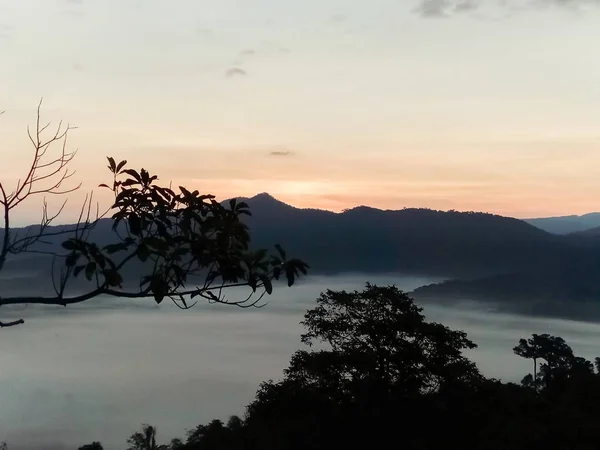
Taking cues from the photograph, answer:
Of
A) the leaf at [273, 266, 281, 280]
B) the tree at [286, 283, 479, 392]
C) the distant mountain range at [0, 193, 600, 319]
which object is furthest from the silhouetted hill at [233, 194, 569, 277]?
the leaf at [273, 266, 281, 280]

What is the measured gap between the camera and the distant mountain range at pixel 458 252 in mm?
109375

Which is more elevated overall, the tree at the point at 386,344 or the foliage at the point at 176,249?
the foliage at the point at 176,249

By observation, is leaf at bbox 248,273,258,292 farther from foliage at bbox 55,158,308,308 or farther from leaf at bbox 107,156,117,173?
leaf at bbox 107,156,117,173

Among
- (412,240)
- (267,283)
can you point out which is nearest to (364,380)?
(267,283)

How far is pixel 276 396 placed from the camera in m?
10.5

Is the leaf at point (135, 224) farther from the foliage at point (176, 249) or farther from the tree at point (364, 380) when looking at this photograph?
the tree at point (364, 380)

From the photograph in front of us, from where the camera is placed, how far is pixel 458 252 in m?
121

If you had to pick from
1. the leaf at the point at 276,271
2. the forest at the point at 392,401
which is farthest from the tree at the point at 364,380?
the leaf at the point at 276,271

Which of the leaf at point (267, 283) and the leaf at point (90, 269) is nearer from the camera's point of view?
the leaf at point (90, 269)

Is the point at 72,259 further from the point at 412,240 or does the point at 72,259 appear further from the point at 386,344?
the point at 412,240

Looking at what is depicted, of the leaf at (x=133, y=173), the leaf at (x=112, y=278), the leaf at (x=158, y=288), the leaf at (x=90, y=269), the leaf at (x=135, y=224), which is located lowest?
the leaf at (x=158, y=288)

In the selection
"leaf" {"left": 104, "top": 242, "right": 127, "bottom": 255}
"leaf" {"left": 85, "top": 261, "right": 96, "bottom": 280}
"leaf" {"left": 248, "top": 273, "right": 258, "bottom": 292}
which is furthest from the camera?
"leaf" {"left": 248, "top": 273, "right": 258, "bottom": 292}

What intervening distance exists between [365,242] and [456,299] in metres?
21.6

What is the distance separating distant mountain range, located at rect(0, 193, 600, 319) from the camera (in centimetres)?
10938
